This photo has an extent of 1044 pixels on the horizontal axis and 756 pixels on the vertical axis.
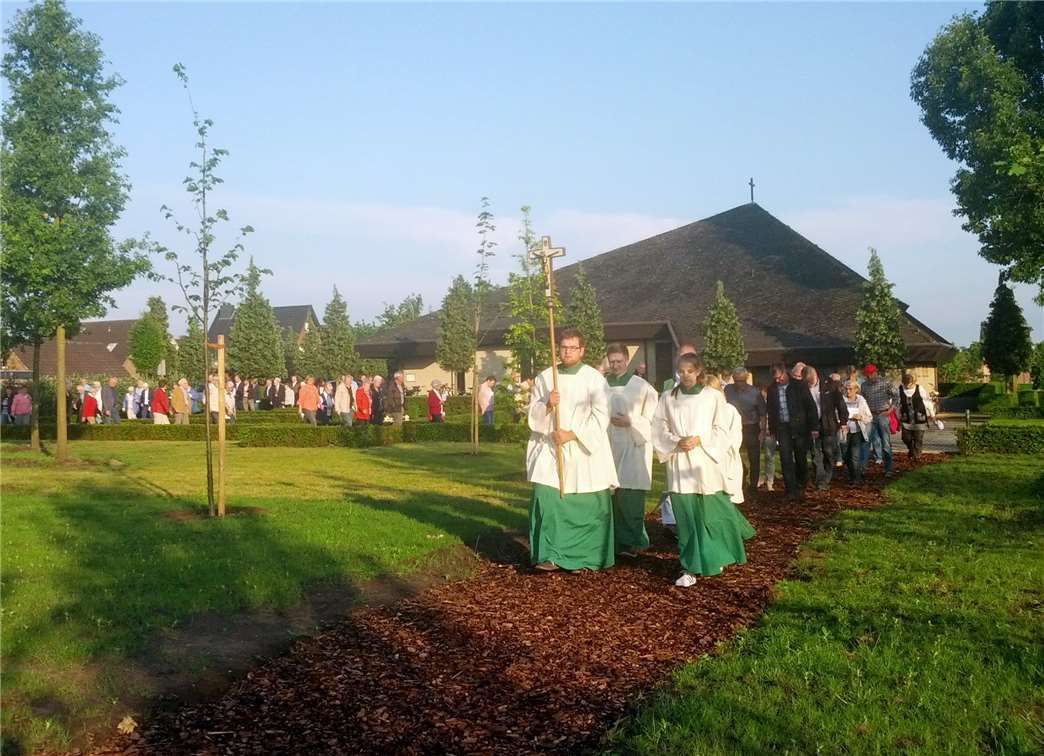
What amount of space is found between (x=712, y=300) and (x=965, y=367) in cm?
2204

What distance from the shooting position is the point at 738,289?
44906mm

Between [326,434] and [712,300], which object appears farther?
[712,300]

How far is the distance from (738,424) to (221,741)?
6.61 metres

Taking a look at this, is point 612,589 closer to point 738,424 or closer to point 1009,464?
point 738,424

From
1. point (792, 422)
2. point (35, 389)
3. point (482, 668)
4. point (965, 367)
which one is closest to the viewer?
point (482, 668)

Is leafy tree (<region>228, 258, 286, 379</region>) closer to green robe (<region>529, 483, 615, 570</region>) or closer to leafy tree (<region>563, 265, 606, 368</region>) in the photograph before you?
leafy tree (<region>563, 265, 606, 368</region>)

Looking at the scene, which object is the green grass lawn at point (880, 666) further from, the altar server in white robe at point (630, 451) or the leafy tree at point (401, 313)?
the leafy tree at point (401, 313)

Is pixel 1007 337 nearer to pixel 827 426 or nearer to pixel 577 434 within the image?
pixel 827 426

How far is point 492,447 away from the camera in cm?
2558

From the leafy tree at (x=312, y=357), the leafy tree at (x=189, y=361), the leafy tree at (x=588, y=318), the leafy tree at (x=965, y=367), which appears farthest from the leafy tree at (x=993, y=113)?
the leafy tree at (x=312, y=357)

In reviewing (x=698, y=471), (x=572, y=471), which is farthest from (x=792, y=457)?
(x=572, y=471)

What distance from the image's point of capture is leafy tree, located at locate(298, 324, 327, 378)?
66.4 metres

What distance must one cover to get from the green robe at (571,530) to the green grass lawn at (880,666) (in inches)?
70.6

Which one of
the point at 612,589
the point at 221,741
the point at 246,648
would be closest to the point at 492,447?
the point at 612,589
